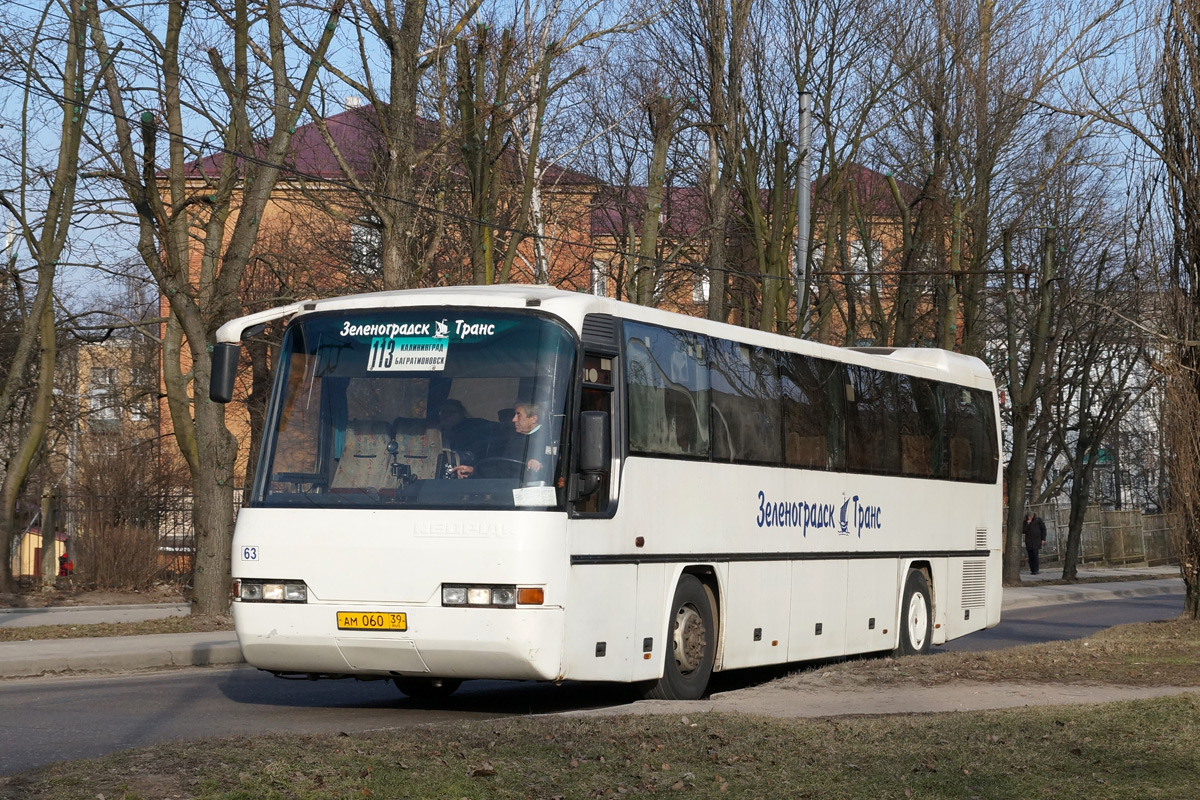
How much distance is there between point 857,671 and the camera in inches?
522

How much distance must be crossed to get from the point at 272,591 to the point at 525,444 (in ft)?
7.09

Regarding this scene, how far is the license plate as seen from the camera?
34.9 ft

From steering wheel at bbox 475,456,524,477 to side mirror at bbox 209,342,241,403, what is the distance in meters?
2.09

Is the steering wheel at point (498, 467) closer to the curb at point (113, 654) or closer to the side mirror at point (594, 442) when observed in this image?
the side mirror at point (594, 442)

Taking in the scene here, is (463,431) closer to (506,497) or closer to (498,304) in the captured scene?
(506,497)

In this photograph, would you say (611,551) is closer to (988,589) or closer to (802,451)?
(802,451)

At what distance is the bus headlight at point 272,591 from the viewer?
10.9m

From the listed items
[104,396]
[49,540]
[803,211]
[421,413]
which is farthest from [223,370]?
[104,396]

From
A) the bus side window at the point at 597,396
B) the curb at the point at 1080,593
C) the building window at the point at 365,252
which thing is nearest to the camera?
the bus side window at the point at 597,396

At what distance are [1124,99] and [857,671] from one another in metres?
9.02

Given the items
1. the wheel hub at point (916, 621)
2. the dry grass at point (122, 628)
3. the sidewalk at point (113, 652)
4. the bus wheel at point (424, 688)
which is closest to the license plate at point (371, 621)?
the bus wheel at point (424, 688)

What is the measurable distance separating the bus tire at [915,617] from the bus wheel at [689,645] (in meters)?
4.67

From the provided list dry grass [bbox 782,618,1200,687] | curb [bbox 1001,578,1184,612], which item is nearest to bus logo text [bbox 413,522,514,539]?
dry grass [bbox 782,618,1200,687]

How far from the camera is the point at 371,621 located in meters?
10.7
